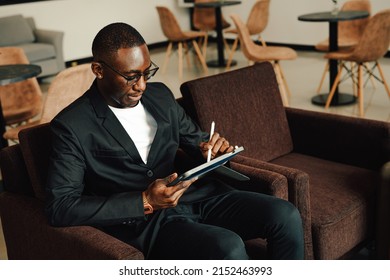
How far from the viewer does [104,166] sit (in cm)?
182

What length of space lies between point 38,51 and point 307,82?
11.0 feet

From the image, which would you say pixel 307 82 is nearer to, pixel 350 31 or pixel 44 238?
pixel 350 31

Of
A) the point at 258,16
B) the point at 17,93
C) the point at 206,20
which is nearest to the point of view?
→ the point at 17,93

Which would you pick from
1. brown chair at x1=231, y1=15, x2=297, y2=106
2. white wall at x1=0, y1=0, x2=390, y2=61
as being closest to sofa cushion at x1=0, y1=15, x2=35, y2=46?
white wall at x1=0, y1=0, x2=390, y2=61

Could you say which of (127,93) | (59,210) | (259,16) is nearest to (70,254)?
(59,210)

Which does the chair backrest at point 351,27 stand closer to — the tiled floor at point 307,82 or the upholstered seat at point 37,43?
the tiled floor at point 307,82

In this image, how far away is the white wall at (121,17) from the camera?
7.80 meters

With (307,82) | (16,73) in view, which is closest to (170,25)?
(307,82)

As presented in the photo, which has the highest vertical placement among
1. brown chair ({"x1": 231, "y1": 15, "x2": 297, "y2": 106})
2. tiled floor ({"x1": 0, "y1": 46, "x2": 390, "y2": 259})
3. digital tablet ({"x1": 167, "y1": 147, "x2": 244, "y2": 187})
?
digital tablet ({"x1": 167, "y1": 147, "x2": 244, "y2": 187})

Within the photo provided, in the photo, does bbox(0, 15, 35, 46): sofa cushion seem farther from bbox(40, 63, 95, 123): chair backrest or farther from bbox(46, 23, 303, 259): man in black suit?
bbox(46, 23, 303, 259): man in black suit

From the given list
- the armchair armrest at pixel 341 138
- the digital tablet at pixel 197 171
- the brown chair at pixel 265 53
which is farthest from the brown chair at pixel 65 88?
the brown chair at pixel 265 53

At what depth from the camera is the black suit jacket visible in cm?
167

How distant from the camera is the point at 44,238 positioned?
1.86m

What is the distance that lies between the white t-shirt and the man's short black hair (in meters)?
0.20
